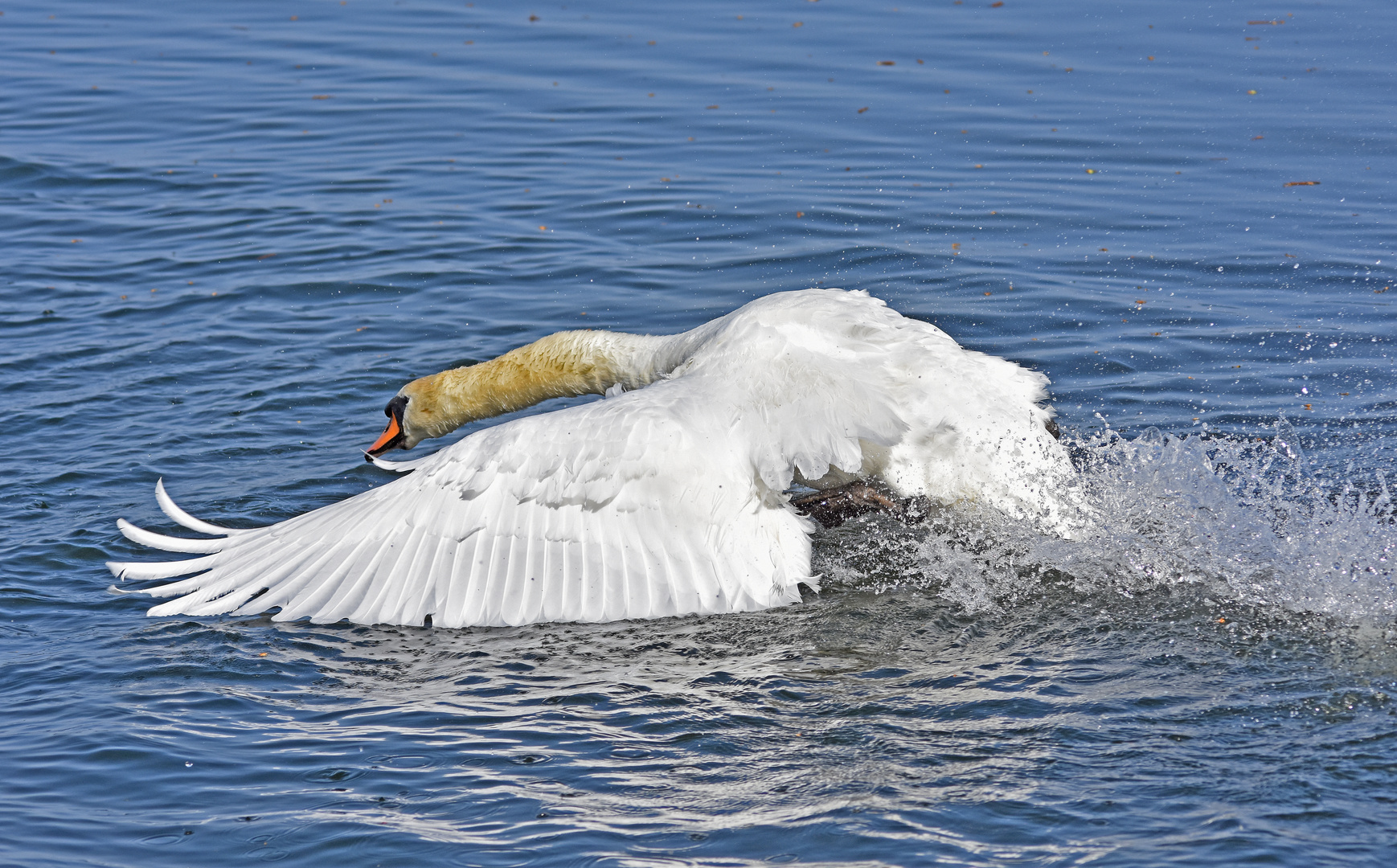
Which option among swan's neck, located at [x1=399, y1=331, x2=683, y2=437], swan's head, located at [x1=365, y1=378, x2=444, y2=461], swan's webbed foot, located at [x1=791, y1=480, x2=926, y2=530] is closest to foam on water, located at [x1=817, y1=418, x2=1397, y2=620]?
swan's webbed foot, located at [x1=791, y1=480, x2=926, y2=530]

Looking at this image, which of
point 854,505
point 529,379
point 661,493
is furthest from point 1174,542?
point 529,379

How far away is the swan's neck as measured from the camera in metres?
8.30

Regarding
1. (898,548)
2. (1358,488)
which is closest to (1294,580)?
(1358,488)

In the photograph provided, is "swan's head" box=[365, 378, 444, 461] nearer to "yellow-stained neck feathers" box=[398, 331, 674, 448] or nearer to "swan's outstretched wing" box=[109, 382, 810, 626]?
"yellow-stained neck feathers" box=[398, 331, 674, 448]

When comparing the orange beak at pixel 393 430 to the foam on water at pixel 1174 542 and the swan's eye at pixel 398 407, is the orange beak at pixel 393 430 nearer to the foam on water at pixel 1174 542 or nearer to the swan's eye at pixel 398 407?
the swan's eye at pixel 398 407

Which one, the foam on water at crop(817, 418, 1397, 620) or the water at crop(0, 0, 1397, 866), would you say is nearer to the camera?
the water at crop(0, 0, 1397, 866)

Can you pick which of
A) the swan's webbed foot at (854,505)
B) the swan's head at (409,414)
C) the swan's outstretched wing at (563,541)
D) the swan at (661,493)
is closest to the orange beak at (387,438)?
the swan's head at (409,414)

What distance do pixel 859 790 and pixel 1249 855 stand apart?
1365 millimetres

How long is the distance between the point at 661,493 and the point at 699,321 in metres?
4.16

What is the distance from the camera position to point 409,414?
853 cm

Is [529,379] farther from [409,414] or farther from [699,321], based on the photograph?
[699,321]

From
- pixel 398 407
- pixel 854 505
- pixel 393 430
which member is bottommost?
pixel 854 505

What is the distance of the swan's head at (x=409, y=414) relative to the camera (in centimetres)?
852

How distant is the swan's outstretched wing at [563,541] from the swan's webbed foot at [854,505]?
0.48m
